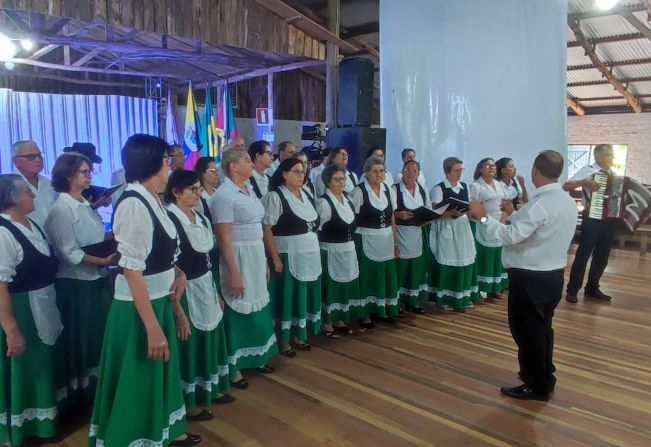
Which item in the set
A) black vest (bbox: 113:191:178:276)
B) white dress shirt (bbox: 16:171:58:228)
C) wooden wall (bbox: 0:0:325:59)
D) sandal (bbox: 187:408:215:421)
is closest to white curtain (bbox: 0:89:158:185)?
wooden wall (bbox: 0:0:325:59)

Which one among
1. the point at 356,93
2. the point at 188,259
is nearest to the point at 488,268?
the point at 356,93

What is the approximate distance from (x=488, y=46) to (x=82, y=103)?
745 cm

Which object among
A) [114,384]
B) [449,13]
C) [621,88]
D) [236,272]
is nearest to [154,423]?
[114,384]

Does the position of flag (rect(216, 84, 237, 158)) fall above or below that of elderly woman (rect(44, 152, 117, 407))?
above

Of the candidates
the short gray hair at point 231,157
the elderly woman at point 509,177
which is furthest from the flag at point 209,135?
the short gray hair at point 231,157

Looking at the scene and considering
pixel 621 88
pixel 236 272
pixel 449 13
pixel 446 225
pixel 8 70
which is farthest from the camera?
pixel 621 88

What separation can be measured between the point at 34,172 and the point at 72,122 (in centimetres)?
726

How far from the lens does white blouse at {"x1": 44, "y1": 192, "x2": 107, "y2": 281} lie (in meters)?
2.34

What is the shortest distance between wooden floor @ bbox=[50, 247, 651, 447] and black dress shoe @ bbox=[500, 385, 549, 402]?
0.04 meters

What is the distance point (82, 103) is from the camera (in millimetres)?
9523

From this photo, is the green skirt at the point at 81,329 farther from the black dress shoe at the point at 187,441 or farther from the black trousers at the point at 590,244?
the black trousers at the point at 590,244

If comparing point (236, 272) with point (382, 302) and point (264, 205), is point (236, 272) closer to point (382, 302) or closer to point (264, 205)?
point (264, 205)

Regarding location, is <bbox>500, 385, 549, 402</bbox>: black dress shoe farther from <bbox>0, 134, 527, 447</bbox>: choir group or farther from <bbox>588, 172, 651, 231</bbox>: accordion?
<bbox>588, 172, 651, 231</bbox>: accordion

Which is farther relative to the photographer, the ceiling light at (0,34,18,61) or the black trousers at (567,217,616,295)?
the ceiling light at (0,34,18,61)
